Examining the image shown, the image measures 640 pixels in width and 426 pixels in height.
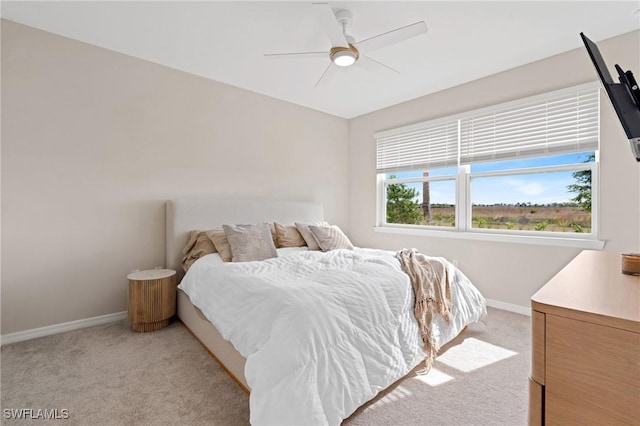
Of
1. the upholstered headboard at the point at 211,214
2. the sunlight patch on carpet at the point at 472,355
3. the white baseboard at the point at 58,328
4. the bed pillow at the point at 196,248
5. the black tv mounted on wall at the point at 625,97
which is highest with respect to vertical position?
the black tv mounted on wall at the point at 625,97

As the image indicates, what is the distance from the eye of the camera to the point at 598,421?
0.62m

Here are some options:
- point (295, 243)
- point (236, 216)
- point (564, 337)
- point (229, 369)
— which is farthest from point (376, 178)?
point (564, 337)

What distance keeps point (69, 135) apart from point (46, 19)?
908 mm

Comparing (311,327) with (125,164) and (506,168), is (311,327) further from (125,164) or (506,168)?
(506,168)

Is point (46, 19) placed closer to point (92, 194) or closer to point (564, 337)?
point (92, 194)

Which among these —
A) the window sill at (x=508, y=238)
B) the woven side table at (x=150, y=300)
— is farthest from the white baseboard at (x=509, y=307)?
the woven side table at (x=150, y=300)

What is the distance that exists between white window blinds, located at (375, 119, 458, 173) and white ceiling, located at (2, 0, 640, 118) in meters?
0.68

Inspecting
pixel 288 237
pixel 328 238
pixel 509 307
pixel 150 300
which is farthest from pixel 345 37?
pixel 509 307

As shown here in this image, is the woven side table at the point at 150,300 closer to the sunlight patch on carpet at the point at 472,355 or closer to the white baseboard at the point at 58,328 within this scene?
the white baseboard at the point at 58,328

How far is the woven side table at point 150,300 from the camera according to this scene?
2.65 m

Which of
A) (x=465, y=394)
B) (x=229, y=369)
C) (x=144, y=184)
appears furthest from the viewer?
(x=144, y=184)

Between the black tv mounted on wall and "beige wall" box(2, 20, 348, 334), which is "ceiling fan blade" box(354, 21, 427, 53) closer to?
the black tv mounted on wall

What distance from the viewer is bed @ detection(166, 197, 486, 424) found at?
1.42 m

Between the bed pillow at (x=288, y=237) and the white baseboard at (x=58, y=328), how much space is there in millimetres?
1709
